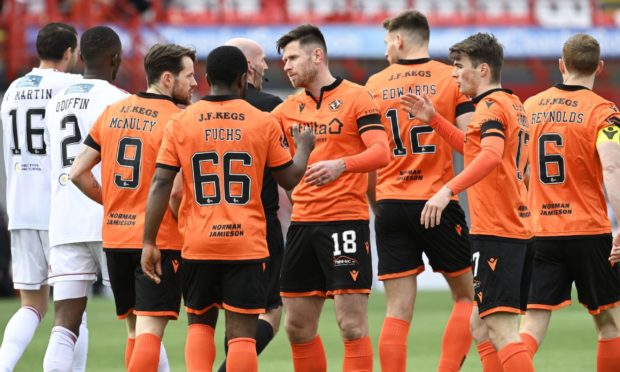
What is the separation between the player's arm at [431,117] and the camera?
25.7 feet

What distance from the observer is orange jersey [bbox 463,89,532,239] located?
7512mm

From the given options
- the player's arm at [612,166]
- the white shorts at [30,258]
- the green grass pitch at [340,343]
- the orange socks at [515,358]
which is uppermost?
the player's arm at [612,166]

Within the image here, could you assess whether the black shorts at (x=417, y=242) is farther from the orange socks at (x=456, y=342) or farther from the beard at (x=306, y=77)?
the beard at (x=306, y=77)

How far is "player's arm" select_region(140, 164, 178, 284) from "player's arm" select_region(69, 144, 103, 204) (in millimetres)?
708

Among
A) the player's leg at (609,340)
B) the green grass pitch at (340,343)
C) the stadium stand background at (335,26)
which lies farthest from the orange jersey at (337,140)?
the stadium stand background at (335,26)

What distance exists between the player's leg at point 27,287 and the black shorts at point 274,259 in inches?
65.4

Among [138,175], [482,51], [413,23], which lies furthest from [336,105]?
[138,175]

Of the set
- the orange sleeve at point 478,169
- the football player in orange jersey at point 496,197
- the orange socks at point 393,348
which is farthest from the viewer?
the orange socks at point 393,348

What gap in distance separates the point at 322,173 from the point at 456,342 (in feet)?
5.95

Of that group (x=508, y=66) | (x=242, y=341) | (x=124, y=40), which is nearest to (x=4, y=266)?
(x=124, y=40)

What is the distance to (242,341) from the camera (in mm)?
7152

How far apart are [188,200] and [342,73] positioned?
18.3 m

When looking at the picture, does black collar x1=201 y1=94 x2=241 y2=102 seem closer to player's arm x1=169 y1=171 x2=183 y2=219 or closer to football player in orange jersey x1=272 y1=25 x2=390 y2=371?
player's arm x1=169 y1=171 x2=183 y2=219

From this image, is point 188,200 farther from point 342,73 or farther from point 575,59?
point 342,73
